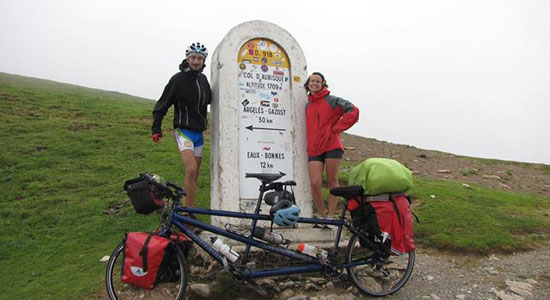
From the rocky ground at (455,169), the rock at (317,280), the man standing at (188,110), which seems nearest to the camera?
the rock at (317,280)

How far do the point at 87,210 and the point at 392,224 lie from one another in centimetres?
645

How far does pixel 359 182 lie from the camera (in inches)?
211

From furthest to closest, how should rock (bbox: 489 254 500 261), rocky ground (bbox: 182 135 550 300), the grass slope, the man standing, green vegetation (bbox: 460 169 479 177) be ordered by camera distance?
green vegetation (bbox: 460 169 479 177)
rock (bbox: 489 254 500 261)
the man standing
the grass slope
rocky ground (bbox: 182 135 550 300)

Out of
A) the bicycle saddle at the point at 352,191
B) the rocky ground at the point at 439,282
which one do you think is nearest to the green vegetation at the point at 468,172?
the rocky ground at the point at 439,282

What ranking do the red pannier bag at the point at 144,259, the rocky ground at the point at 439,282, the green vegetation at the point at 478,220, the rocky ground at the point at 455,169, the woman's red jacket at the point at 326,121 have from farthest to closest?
1. the rocky ground at the point at 455,169
2. the green vegetation at the point at 478,220
3. the woman's red jacket at the point at 326,121
4. the rocky ground at the point at 439,282
5. the red pannier bag at the point at 144,259

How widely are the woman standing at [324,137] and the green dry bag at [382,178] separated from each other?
3.46 ft

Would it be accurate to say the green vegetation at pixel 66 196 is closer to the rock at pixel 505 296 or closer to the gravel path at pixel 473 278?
the gravel path at pixel 473 278

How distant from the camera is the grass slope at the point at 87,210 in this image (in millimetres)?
5922

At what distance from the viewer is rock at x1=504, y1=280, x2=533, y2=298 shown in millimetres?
5188

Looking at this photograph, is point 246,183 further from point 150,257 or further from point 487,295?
point 487,295

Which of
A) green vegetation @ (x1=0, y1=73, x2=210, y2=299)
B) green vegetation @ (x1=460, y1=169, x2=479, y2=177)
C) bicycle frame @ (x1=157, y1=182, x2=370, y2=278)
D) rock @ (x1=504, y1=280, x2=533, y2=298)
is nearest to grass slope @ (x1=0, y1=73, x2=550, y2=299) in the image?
green vegetation @ (x1=0, y1=73, x2=210, y2=299)

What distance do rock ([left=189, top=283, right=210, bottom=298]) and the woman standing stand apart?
2.32 m

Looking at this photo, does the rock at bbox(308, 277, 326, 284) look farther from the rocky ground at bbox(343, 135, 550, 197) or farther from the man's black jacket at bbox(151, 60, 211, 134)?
the rocky ground at bbox(343, 135, 550, 197)

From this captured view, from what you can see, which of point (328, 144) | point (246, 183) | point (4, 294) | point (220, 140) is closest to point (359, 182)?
point (328, 144)
